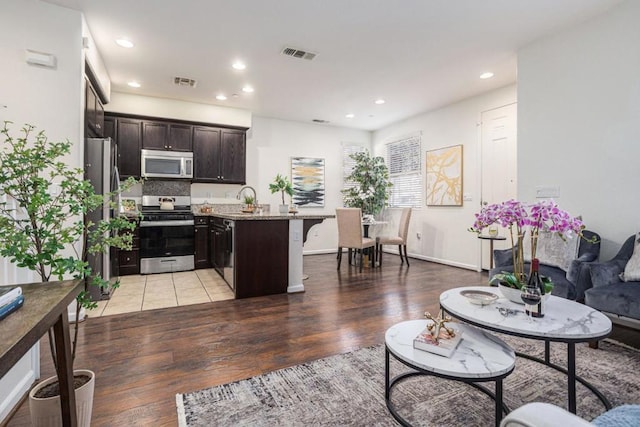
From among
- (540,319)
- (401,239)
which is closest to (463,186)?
(401,239)

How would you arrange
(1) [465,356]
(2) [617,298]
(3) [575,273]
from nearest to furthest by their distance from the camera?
(1) [465,356]
(2) [617,298]
(3) [575,273]

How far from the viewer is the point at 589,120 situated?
3027mm

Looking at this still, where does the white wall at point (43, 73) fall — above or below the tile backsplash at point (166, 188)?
above

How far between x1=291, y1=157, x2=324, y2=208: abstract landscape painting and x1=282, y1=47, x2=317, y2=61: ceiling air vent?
2963mm

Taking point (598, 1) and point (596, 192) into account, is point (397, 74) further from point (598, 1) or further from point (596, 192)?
point (596, 192)

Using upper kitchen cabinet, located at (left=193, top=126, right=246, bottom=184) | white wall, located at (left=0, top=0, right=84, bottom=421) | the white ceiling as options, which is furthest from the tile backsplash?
white wall, located at (left=0, top=0, right=84, bottom=421)

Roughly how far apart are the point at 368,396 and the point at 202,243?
13.7 ft

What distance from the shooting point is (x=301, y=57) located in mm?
3814

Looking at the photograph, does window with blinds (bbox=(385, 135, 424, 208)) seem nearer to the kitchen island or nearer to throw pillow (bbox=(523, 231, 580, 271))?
the kitchen island

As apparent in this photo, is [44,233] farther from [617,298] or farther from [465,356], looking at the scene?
[617,298]

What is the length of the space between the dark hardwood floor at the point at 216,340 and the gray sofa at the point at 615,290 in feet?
1.88

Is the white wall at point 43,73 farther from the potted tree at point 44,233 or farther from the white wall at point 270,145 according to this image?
the white wall at point 270,145

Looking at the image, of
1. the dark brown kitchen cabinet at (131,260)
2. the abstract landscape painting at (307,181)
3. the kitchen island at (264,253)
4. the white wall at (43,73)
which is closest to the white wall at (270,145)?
the abstract landscape painting at (307,181)

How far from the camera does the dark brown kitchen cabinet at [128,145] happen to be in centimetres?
498
